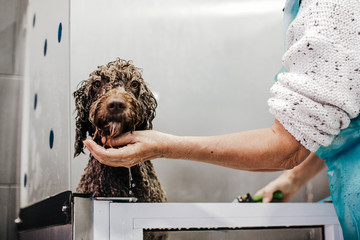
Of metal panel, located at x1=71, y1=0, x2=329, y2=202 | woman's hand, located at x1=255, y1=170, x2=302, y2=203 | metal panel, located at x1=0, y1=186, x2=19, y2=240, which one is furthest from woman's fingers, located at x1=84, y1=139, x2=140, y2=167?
metal panel, located at x1=0, y1=186, x2=19, y2=240

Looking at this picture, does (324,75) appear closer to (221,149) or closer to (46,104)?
(221,149)

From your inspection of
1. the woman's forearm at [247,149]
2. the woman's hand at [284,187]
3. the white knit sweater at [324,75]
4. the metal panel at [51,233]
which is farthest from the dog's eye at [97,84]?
the woman's hand at [284,187]

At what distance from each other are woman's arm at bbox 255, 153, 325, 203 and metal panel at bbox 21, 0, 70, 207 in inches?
27.0

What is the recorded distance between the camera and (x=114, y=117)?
0.92m

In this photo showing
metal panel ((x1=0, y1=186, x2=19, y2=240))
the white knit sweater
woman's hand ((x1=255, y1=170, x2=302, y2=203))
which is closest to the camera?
the white knit sweater

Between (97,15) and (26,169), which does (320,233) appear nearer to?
(97,15)

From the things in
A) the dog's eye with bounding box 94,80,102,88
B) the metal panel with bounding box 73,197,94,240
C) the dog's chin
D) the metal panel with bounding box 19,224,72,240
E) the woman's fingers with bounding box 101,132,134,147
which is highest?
the dog's eye with bounding box 94,80,102,88

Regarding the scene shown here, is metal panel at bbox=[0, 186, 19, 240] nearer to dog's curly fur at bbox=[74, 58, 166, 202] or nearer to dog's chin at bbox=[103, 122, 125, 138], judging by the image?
dog's curly fur at bbox=[74, 58, 166, 202]

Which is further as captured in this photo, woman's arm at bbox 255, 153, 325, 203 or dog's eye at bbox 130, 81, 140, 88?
woman's arm at bbox 255, 153, 325, 203

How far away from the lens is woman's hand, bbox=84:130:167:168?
89 centimetres

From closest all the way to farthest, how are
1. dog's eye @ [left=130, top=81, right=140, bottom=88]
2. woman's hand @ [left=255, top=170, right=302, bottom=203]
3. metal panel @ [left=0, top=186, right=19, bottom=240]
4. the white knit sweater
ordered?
the white knit sweater < dog's eye @ [left=130, top=81, right=140, bottom=88] < woman's hand @ [left=255, top=170, right=302, bottom=203] < metal panel @ [left=0, top=186, right=19, bottom=240]

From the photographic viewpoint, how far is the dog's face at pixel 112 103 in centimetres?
92

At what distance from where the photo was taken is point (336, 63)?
792mm

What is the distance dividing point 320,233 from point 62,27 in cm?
83
